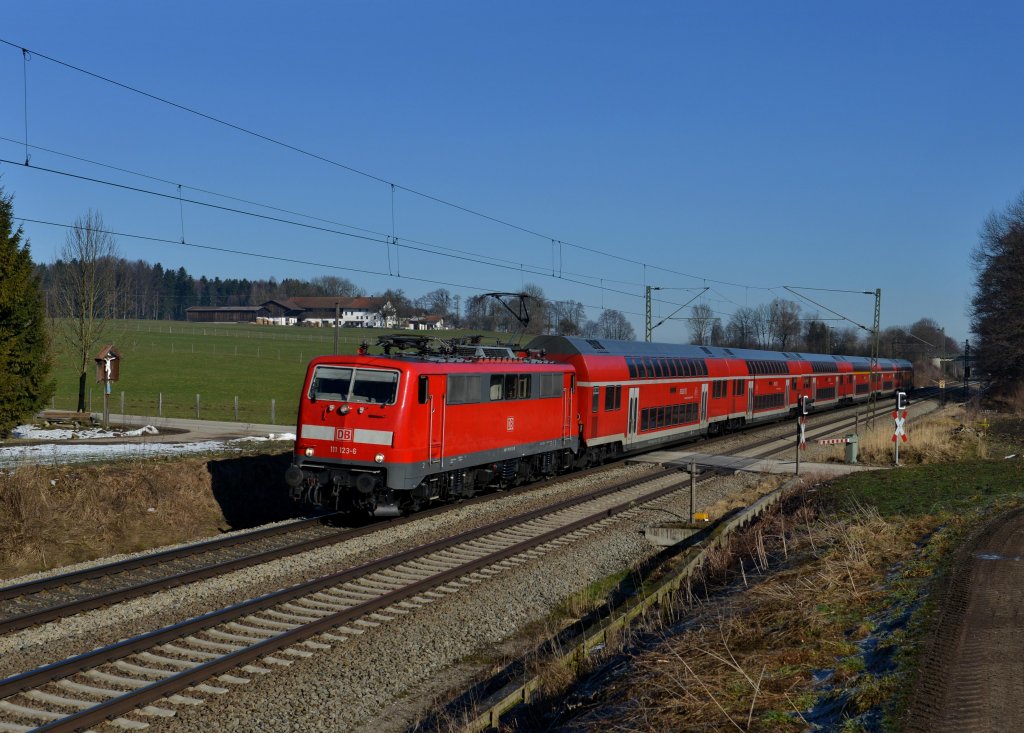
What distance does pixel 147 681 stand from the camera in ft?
29.8

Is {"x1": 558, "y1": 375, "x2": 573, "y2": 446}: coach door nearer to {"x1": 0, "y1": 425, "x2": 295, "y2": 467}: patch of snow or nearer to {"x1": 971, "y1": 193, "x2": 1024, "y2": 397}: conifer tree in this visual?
{"x1": 0, "y1": 425, "x2": 295, "y2": 467}: patch of snow

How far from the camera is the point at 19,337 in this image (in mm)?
24938

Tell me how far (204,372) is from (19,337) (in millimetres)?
40835

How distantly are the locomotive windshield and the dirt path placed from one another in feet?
32.2

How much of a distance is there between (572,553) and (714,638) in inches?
256

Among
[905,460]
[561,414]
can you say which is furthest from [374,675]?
[905,460]

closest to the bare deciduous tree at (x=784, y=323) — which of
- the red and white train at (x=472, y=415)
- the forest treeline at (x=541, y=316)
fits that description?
the forest treeline at (x=541, y=316)

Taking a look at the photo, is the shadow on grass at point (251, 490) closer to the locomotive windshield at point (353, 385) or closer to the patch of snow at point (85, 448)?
the patch of snow at point (85, 448)

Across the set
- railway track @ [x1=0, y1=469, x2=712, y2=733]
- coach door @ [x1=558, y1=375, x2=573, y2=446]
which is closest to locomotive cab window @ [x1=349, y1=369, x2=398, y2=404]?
railway track @ [x1=0, y1=469, x2=712, y2=733]

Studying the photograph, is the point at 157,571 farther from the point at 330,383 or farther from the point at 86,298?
the point at 86,298

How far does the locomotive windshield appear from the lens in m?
16.9

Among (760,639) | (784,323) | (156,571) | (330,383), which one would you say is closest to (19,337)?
(330,383)

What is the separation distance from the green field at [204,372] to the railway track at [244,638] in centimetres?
1230

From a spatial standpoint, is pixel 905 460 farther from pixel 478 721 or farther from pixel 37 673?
pixel 37 673
